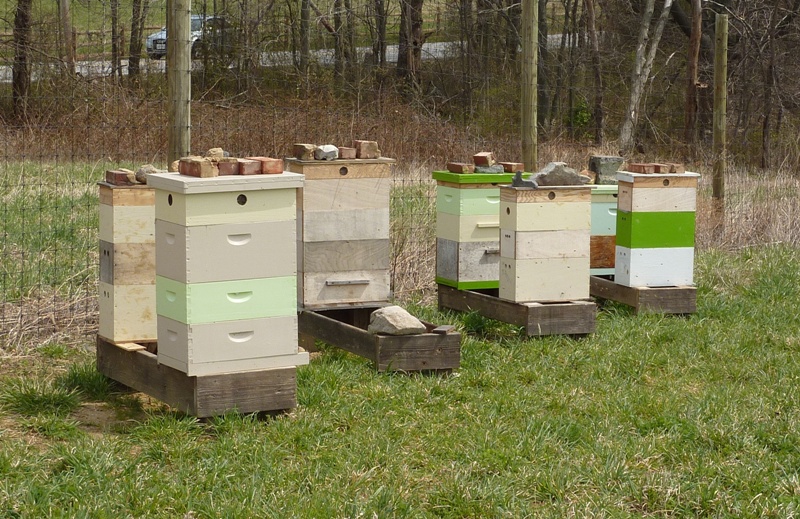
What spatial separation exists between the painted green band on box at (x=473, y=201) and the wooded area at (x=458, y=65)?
3656 mm

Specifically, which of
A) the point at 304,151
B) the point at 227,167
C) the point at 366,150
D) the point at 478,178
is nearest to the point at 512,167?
the point at 478,178

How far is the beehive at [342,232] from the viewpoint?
5.51m

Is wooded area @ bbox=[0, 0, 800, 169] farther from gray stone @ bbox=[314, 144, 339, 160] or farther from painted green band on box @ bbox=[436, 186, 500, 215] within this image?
gray stone @ bbox=[314, 144, 339, 160]

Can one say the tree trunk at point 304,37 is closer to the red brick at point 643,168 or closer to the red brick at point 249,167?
the red brick at point 643,168

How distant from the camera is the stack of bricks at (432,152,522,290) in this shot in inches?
248

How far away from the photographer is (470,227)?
Result: 6.32 m

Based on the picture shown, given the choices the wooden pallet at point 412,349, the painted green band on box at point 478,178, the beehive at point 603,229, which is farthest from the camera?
the beehive at point 603,229

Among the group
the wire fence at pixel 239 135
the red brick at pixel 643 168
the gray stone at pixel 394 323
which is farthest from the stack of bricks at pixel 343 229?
the red brick at pixel 643 168

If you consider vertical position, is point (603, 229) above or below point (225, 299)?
above

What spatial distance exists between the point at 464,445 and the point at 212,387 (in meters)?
1.08

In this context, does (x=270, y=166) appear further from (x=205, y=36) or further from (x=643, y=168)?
(x=205, y=36)

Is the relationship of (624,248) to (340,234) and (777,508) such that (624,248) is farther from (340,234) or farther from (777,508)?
(777,508)

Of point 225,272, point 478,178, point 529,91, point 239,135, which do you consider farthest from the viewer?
point 239,135

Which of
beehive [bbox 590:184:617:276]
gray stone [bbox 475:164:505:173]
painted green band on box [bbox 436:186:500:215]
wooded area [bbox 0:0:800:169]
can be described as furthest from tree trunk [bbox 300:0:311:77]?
painted green band on box [bbox 436:186:500:215]
